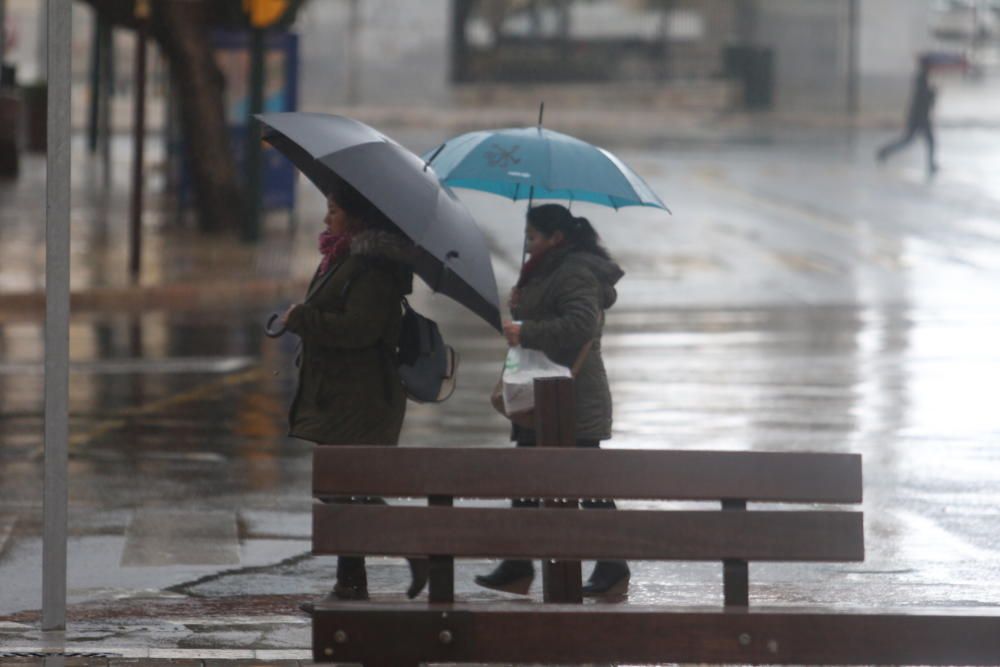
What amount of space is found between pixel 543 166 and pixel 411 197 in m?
0.86

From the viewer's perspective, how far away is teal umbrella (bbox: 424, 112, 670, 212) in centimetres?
743

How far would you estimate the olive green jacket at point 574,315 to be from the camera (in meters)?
7.80

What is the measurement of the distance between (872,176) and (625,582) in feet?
85.0

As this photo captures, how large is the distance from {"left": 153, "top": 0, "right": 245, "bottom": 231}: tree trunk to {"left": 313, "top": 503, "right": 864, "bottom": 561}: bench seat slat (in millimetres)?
18001

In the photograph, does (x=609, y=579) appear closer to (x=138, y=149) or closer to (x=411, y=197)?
(x=411, y=197)

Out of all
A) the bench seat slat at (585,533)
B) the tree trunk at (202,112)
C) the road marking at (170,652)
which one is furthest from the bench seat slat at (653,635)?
the tree trunk at (202,112)

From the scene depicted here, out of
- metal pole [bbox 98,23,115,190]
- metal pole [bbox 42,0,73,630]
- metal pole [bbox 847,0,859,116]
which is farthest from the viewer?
metal pole [bbox 847,0,859,116]

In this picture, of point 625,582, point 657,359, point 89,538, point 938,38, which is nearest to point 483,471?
point 625,582

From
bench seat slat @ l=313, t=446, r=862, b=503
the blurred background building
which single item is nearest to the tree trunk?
bench seat slat @ l=313, t=446, r=862, b=503

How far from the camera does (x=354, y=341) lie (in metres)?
7.33

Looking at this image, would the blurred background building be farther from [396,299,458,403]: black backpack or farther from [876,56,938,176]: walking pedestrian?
[396,299,458,403]: black backpack

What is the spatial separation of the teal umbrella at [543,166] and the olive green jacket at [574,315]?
31cm

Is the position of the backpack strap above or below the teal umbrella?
below

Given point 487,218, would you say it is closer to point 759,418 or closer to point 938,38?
point 759,418
